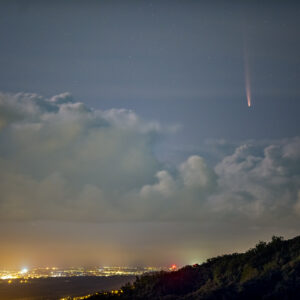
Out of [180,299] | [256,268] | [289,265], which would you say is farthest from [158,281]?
[289,265]

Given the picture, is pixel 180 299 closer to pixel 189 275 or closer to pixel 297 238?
pixel 189 275

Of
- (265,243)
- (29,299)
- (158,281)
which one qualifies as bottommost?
(29,299)

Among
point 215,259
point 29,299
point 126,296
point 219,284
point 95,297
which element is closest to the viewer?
point 219,284

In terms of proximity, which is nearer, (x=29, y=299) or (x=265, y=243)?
(x=265, y=243)

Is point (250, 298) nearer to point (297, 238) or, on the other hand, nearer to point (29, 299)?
point (297, 238)

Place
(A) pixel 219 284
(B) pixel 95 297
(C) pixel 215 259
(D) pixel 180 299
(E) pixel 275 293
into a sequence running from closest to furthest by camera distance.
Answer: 1. (E) pixel 275 293
2. (D) pixel 180 299
3. (A) pixel 219 284
4. (B) pixel 95 297
5. (C) pixel 215 259

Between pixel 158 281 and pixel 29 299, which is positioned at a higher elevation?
pixel 158 281
